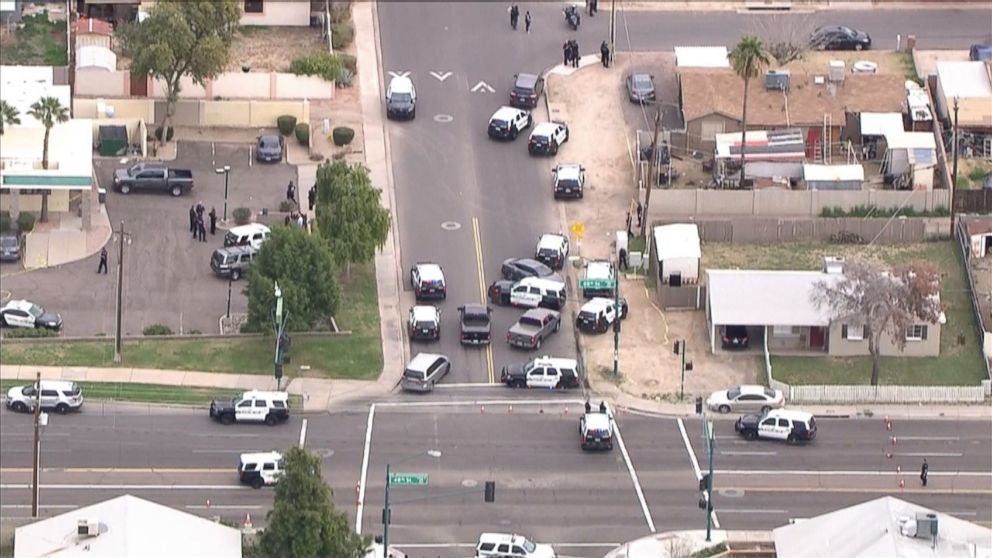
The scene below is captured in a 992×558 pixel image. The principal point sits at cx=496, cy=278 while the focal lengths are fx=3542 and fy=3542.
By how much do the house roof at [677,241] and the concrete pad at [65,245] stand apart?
29.5m

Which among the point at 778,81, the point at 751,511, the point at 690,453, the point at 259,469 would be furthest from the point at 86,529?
the point at 778,81

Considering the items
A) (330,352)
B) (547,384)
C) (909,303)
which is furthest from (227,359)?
(909,303)

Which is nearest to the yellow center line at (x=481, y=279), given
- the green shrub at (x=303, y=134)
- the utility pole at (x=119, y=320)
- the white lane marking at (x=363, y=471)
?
the white lane marking at (x=363, y=471)

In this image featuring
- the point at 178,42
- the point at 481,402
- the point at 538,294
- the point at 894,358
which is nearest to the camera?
the point at 481,402

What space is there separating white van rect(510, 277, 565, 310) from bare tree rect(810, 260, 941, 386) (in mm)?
13864

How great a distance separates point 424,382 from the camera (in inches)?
6658

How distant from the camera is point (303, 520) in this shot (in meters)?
144

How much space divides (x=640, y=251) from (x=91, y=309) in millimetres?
28622

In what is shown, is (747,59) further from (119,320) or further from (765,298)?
(119,320)

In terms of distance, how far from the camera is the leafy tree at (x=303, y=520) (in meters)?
144

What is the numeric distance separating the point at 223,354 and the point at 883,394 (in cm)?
3188

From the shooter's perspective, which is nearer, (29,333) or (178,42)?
(29,333)

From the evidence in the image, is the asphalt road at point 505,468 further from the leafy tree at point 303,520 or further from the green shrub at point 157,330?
the leafy tree at point 303,520

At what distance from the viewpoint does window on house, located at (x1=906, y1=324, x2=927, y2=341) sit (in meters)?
172
